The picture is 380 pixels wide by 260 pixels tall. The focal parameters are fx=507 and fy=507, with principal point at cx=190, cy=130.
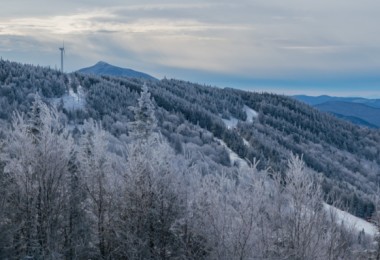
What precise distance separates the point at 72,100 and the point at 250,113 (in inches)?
2815

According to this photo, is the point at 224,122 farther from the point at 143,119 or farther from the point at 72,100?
the point at 143,119

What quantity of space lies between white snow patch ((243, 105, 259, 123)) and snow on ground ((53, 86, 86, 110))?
58132 mm

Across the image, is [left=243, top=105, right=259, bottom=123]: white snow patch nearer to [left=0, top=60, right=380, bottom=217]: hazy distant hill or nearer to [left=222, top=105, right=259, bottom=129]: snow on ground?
[left=222, top=105, right=259, bottom=129]: snow on ground

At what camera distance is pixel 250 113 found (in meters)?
151

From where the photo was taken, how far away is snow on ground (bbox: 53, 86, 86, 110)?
86875 mm

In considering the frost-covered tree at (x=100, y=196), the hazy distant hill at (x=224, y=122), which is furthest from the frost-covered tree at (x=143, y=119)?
the frost-covered tree at (x=100, y=196)

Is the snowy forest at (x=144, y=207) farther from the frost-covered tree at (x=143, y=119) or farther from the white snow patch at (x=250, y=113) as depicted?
the white snow patch at (x=250, y=113)

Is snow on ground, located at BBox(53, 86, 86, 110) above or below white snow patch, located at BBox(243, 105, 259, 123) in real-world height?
above

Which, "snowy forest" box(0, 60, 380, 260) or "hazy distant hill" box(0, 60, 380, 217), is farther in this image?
"hazy distant hill" box(0, 60, 380, 217)

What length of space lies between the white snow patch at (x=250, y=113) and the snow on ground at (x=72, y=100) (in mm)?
58132

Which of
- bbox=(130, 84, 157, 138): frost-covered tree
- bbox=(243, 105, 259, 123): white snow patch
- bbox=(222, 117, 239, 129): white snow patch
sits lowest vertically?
bbox=(222, 117, 239, 129): white snow patch

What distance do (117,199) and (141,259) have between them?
2769mm

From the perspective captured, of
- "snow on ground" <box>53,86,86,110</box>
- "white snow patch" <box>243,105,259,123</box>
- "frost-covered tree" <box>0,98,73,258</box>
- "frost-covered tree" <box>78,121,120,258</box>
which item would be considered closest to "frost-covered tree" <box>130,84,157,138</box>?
"frost-covered tree" <box>78,121,120,258</box>

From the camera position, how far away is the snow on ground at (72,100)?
86.9 meters
